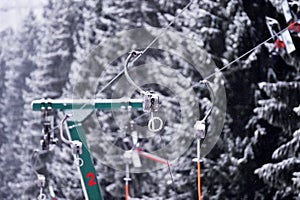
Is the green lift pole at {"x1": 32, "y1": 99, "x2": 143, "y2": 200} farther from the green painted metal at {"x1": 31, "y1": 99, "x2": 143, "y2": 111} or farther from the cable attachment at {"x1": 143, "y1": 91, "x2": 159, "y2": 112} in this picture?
the cable attachment at {"x1": 143, "y1": 91, "x2": 159, "y2": 112}

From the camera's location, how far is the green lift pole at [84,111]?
5.29 m

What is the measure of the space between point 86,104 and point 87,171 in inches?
30.4

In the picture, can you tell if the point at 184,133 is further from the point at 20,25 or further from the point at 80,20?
the point at 20,25

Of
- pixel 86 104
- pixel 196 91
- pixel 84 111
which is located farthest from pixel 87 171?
pixel 196 91

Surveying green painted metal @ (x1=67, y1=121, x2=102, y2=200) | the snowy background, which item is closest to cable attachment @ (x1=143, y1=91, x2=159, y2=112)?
green painted metal @ (x1=67, y1=121, x2=102, y2=200)

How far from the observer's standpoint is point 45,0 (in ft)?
61.3

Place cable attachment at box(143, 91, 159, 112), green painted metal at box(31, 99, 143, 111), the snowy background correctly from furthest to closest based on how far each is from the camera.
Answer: the snowy background
green painted metal at box(31, 99, 143, 111)
cable attachment at box(143, 91, 159, 112)

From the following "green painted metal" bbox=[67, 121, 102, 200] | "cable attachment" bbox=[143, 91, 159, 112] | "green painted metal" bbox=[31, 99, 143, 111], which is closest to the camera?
"cable attachment" bbox=[143, 91, 159, 112]

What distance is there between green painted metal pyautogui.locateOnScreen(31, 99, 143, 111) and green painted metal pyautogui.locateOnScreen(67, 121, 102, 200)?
0.32 metres

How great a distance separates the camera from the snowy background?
11.9m

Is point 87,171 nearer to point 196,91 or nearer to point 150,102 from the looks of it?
point 150,102

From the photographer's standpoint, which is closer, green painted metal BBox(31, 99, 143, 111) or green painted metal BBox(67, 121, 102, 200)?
green painted metal BBox(31, 99, 143, 111)

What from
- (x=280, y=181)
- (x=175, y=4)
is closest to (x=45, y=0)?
(x=175, y=4)

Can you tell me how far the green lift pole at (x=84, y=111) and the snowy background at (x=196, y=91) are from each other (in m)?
6.78
